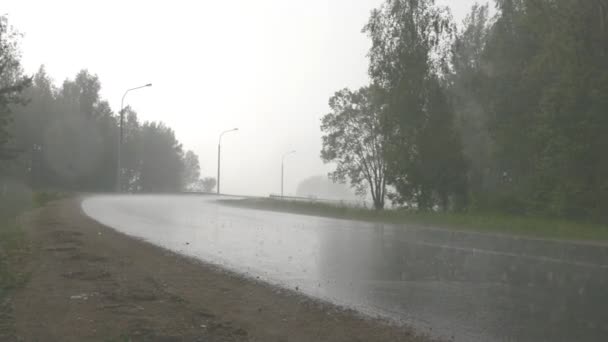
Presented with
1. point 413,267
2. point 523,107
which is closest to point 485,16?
point 523,107

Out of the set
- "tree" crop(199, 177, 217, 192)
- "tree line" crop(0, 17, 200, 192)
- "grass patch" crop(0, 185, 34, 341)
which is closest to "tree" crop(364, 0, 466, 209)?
"grass patch" crop(0, 185, 34, 341)

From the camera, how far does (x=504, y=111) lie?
30.0 meters

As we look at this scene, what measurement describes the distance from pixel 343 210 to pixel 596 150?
1440cm

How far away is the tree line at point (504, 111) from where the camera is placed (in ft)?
76.6

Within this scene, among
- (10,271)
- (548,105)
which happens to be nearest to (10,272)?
(10,271)

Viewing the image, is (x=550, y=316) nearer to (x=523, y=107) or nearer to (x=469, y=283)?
(x=469, y=283)

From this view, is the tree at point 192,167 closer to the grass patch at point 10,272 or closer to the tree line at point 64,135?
the tree line at point 64,135

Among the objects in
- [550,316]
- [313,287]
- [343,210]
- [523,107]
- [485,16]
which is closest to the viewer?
[550,316]

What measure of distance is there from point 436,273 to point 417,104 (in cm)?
2228

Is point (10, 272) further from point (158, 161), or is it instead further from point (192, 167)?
point (192, 167)

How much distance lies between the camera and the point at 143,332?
5.61 m

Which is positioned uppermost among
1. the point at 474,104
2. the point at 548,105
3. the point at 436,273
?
the point at 474,104

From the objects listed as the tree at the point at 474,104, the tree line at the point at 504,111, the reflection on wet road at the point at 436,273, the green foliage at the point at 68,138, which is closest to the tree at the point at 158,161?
the green foliage at the point at 68,138

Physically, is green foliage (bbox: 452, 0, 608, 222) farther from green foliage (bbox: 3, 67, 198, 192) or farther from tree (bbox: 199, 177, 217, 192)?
tree (bbox: 199, 177, 217, 192)
